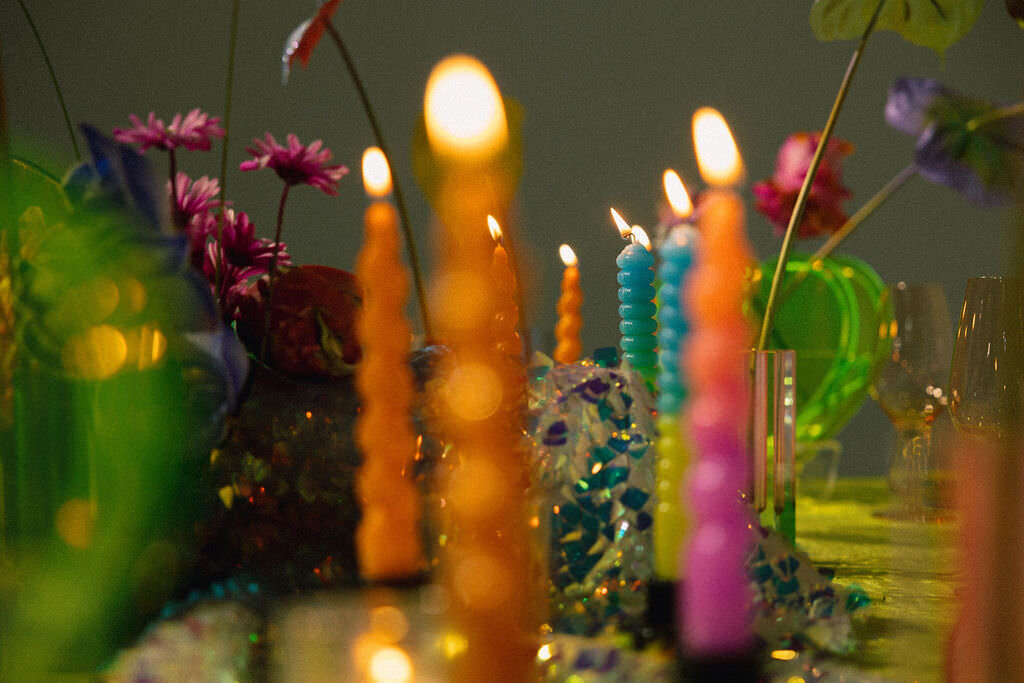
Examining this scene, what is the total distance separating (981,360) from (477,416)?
341 millimetres

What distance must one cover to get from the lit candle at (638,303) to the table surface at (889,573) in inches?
4.6

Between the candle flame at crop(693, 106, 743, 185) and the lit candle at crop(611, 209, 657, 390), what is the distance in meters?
0.09

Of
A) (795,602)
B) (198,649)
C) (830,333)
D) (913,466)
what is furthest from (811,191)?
(198,649)

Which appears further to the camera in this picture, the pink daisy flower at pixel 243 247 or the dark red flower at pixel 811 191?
the dark red flower at pixel 811 191

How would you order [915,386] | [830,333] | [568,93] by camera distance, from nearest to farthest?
[915,386] < [830,333] < [568,93]

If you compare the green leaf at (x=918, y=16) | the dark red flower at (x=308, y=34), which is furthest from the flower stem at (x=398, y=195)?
the green leaf at (x=918, y=16)

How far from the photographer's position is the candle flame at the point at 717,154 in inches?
8.0

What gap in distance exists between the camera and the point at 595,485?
0.99 feet

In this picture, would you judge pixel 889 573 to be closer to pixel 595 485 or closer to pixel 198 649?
pixel 595 485

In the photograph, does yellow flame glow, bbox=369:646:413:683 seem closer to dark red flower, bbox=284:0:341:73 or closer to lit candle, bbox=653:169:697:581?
lit candle, bbox=653:169:697:581

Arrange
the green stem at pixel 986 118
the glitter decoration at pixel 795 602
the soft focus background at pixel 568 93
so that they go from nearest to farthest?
the glitter decoration at pixel 795 602
the green stem at pixel 986 118
the soft focus background at pixel 568 93

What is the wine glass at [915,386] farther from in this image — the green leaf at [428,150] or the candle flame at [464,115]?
the candle flame at [464,115]

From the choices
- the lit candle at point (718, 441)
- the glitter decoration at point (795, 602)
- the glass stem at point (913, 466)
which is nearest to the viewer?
the lit candle at point (718, 441)

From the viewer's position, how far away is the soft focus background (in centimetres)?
143
